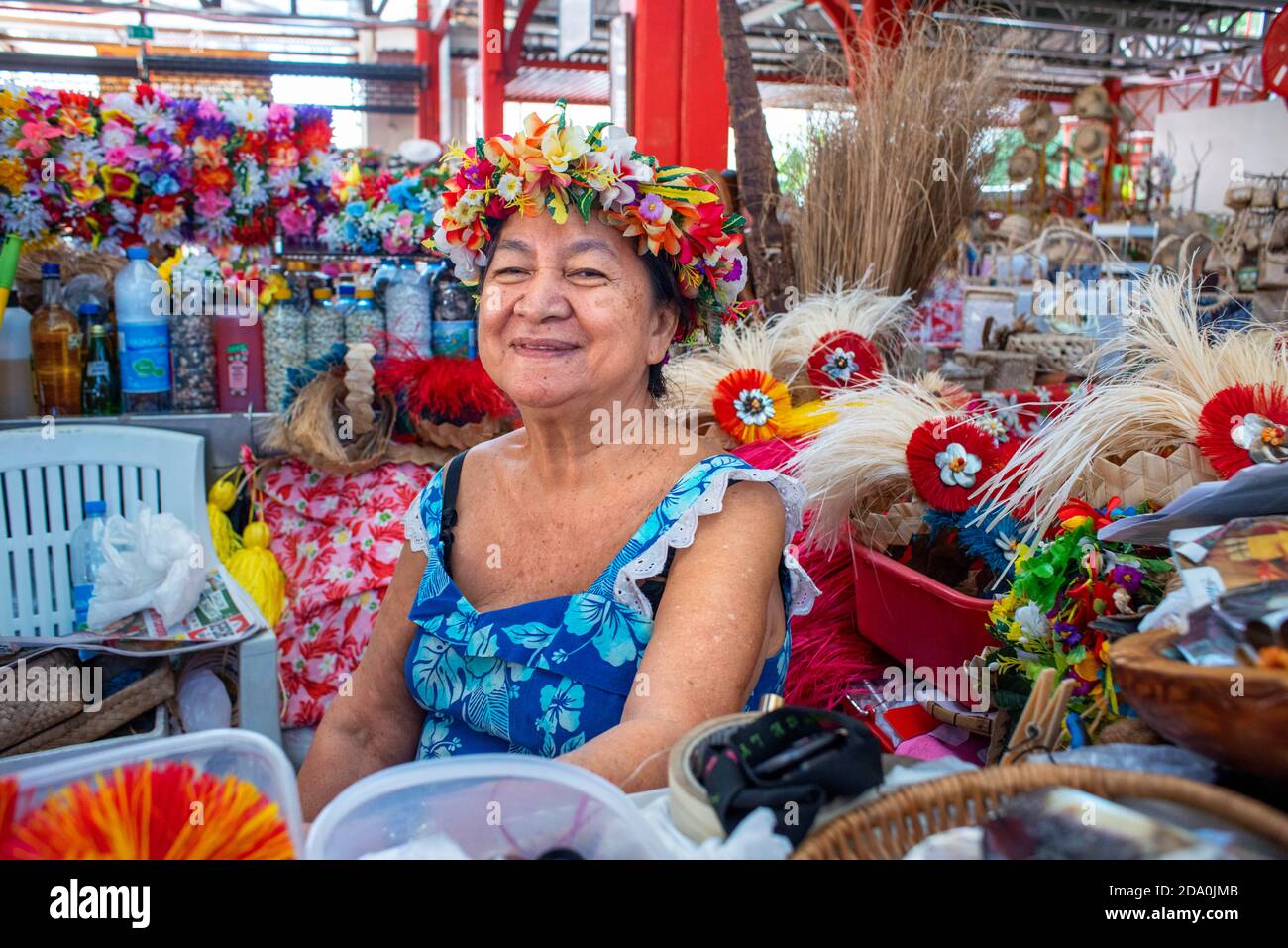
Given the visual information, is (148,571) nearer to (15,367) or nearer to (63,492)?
(63,492)

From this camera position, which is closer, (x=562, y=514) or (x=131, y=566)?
(x=562, y=514)

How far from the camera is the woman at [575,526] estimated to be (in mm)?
1476

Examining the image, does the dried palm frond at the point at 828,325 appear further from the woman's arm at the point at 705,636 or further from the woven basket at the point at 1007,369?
the woman's arm at the point at 705,636

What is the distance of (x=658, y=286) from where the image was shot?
167 centimetres

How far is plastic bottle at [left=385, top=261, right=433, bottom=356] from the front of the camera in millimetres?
3184

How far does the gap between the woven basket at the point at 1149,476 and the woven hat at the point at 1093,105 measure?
14.4 metres

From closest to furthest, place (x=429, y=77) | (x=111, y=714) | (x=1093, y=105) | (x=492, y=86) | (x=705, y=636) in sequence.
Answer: (x=705, y=636) → (x=111, y=714) → (x=492, y=86) → (x=429, y=77) → (x=1093, y=105)

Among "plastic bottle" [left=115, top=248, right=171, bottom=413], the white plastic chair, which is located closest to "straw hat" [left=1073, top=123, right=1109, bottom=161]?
"plastic bottle" [left=115, top=248, right=171, bottom=413]

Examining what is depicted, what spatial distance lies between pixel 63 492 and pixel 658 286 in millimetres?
1962

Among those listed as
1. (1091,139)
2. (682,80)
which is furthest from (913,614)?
(1091,139)
